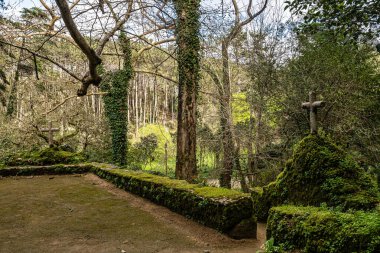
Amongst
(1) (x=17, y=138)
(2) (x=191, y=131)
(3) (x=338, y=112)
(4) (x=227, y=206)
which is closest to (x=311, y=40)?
(3) (x=338, y=112)

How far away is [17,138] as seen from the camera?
16.9m

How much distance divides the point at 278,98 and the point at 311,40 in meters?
2.54

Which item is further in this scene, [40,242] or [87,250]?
[40,242]

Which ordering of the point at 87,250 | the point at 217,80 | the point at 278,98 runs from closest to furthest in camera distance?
the point at 87,250
the point at 278,98
the point at 217,80

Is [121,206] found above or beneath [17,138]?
beneath

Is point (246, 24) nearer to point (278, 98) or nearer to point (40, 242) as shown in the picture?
point (278, 98)

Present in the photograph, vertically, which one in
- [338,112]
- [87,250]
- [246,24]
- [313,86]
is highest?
[246,24]

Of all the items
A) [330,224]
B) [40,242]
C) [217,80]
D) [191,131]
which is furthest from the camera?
[217,80]

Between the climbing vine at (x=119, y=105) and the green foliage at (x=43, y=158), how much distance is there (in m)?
2.32

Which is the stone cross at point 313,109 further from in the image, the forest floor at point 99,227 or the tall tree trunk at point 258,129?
the tall tree trunk at point 258,129

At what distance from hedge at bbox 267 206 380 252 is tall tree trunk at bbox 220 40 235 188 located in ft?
27.4

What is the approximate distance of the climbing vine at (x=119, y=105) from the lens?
16.7 m

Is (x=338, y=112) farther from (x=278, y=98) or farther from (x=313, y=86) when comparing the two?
(x=278, y=98)

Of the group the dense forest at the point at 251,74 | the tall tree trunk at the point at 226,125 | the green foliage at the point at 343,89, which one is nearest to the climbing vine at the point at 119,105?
the dense forest at the point at 251,74
